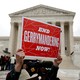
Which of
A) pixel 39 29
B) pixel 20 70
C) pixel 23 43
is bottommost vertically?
pixel 20 70

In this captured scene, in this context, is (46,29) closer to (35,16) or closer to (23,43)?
(23,43)

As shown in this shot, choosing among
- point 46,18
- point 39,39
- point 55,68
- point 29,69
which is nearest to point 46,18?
point 46,18

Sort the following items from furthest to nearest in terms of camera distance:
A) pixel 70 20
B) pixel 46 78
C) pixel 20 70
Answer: pixel 70 20 → pixel 46 78 → pixel 20 70

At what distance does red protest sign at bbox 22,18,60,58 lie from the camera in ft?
14.6

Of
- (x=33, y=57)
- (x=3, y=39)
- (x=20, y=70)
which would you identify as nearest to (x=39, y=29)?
(x=33, y=57)

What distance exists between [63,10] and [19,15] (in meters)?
10.9

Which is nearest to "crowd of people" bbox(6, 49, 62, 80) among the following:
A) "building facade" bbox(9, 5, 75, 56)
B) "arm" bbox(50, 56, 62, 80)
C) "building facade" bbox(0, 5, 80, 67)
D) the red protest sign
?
"arm" bbox(50, 56, 62, 80)

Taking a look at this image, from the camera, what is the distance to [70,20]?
5309 centimetres

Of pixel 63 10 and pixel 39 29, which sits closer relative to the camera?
pixel 39 29

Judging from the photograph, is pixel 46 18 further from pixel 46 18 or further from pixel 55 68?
pixel 55 68

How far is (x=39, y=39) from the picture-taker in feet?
14.6

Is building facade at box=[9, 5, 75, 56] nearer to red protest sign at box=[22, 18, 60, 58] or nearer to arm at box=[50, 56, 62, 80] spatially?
red protest sign at box=[22, 18, 60, 58]

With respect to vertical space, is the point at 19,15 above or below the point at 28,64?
above

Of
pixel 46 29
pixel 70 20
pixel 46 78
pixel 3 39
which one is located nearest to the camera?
pixel 46 78
